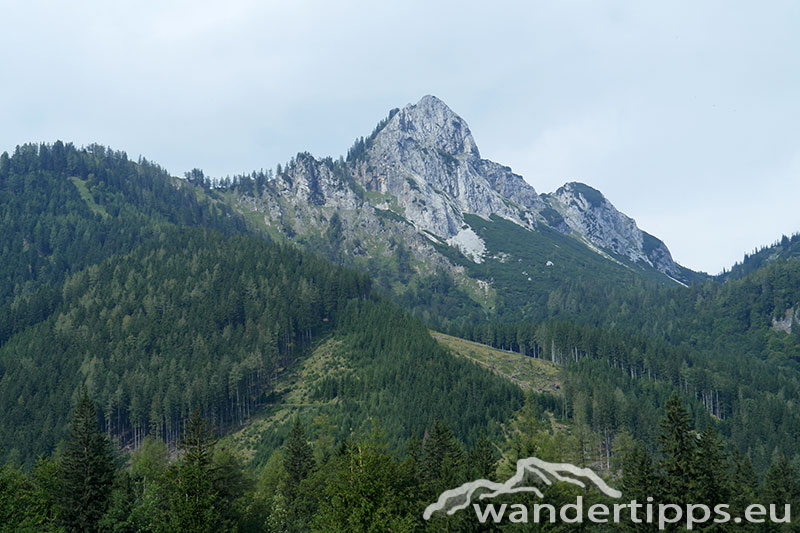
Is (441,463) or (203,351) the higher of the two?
(203,351)

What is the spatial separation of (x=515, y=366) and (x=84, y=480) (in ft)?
431

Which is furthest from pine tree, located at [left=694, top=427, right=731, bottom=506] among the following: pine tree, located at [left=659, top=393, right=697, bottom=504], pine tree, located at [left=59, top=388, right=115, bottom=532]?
pine tree, located at [left=59, top=388, right=115, bottom=532]

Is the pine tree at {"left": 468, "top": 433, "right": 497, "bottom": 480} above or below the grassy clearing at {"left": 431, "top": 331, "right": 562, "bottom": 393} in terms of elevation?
below

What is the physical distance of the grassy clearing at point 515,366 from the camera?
14688 cm

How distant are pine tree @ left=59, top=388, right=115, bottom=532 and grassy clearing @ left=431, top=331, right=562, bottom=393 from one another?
110388mm

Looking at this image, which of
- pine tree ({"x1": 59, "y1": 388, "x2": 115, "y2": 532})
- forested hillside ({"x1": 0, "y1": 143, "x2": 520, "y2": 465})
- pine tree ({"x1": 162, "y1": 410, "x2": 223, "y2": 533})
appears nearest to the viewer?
pine tree ({"x1": 162, "y1": 410, "x2": 223, "y2": 533})

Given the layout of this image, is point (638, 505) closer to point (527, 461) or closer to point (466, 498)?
point (527, 461)

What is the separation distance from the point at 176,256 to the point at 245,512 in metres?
158

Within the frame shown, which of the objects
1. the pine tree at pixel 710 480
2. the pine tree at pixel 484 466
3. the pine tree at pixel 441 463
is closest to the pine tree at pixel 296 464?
the pine tree at pixel 441 463

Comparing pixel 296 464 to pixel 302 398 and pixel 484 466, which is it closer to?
pixel 484 466

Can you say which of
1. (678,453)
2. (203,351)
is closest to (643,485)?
(678,453)

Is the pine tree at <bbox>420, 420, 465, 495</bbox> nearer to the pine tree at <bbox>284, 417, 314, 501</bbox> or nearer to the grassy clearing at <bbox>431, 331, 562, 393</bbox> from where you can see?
the pine tree at <bbox>284, 417, 314, 501</bbox>

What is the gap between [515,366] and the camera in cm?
16062

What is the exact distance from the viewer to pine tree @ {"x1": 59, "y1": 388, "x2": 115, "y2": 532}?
151 feet
